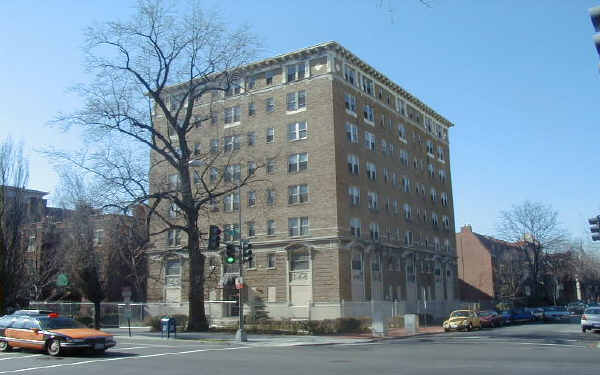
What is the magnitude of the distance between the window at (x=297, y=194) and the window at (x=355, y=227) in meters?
4.37

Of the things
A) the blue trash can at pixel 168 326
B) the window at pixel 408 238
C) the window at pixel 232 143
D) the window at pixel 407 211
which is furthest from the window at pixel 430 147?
the blue trash can at pixel 168 326

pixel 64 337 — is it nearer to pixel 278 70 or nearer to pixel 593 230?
pixel 593 230

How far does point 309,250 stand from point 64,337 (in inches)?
1120

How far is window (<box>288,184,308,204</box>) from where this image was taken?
48.6 metres

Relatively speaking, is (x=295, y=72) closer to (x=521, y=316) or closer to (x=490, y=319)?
(x=490, y=319)

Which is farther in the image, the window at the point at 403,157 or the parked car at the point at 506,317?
the window at the point at 403,157

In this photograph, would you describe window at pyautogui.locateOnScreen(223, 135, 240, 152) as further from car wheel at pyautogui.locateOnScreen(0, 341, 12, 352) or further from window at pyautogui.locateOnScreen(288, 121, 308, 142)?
car wheel at pyautogui.locateOnScreen(0, 341, 12, 352)

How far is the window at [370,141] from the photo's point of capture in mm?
53475

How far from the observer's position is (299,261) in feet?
157

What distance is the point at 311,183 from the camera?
159 feet

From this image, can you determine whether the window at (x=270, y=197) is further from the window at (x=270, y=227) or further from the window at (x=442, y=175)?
the window at (x=442, y=175)

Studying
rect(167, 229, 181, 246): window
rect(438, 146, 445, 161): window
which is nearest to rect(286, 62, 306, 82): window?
rect(167, 229, 181, 246): window

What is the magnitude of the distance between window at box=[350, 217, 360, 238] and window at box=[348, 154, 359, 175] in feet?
13.6

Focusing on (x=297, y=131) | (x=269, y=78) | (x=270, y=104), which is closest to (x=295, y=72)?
(x=269, y=78)
